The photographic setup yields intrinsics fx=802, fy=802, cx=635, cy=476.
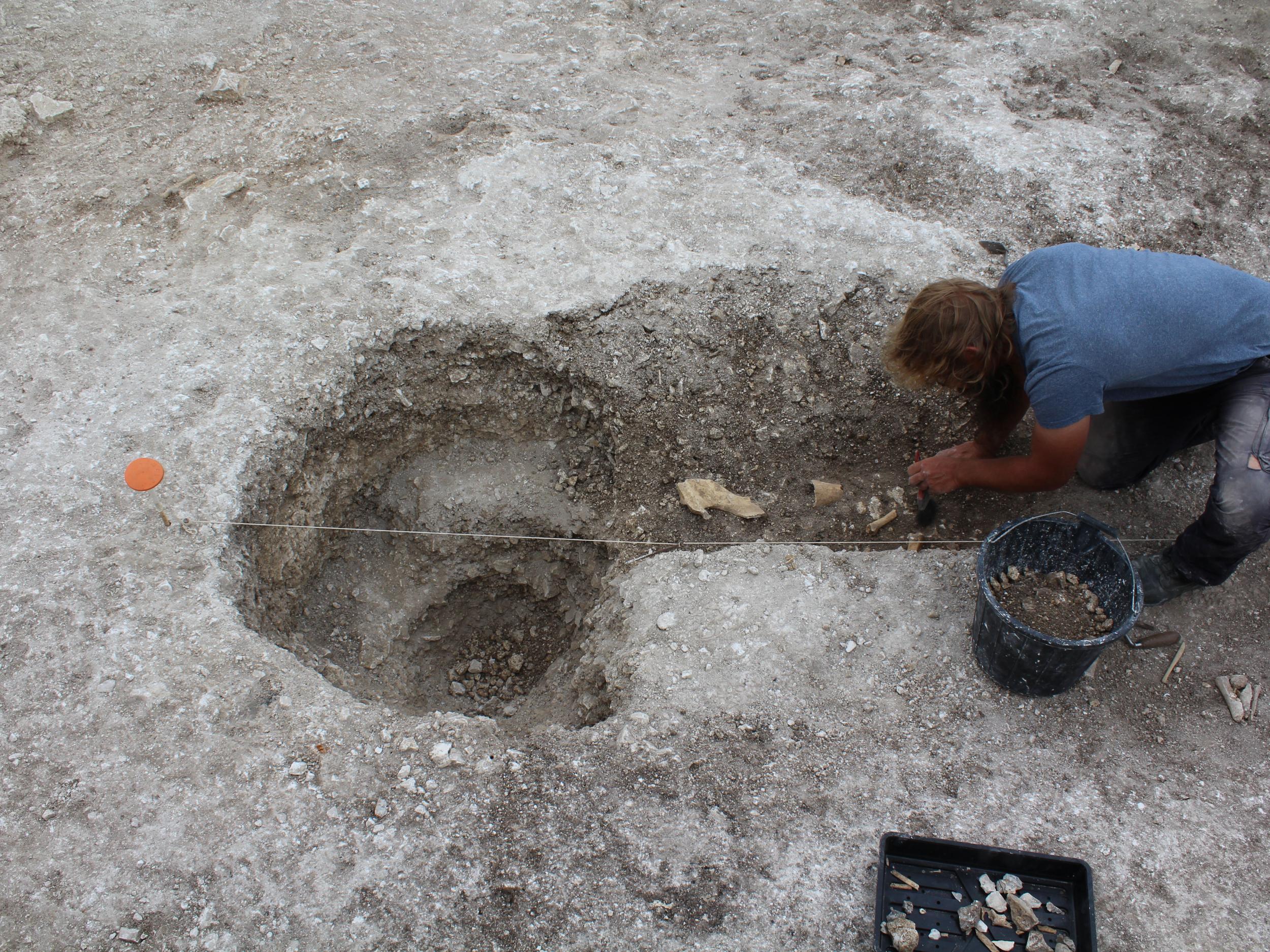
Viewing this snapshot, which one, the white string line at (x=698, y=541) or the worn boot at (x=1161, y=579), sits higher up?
the worn boot at (x=1161, y=579)

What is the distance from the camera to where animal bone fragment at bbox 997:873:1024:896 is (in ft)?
6.59

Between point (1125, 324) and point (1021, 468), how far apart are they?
52cm

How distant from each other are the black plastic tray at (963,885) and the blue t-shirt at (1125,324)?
1.19 m

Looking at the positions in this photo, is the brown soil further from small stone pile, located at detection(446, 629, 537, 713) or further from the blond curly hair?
small stone pile, located at detection(446, 629, 537, 713)

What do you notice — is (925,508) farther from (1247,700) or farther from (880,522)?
(1247,700)

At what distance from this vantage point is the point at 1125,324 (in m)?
2.27

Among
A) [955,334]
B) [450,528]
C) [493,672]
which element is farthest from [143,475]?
[955,334]

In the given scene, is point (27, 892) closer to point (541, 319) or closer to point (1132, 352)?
point (541, 319)

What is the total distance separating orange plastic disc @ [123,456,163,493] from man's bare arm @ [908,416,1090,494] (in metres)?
2.64

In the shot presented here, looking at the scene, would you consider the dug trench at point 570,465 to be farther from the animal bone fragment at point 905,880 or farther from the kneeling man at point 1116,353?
the animal bone fragment at point 905,880

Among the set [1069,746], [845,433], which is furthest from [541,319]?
[1069,746]

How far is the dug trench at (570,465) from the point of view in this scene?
3123mm

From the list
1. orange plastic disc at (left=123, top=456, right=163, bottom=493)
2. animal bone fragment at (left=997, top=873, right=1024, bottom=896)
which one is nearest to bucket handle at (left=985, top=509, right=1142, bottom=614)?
animal bone fragment at (left=997, top=873, right=1024, bottom=896)

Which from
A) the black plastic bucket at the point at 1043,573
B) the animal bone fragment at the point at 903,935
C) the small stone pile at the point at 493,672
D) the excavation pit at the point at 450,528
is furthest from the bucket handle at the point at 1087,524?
→ the small stone pile at the point at 493,672
